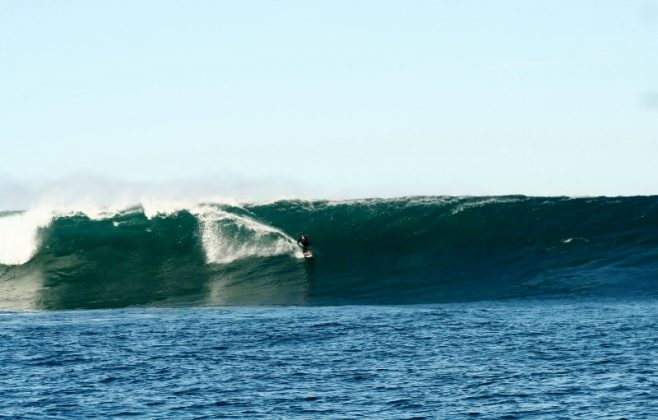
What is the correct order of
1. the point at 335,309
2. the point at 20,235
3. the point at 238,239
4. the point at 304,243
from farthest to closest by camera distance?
the point at 20,235 → the point at 238,239 → the point at 304,243 → the point at 335,309

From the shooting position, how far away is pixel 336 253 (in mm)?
39000

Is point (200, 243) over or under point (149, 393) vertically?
over

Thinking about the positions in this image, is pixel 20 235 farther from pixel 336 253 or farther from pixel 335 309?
pixel 335 309

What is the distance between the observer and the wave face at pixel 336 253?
107ft

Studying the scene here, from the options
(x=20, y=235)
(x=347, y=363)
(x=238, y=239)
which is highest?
(x=20, y=235)

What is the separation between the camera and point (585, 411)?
15.6m

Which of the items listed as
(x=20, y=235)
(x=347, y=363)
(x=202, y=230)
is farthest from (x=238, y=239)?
(x=347, y=363)

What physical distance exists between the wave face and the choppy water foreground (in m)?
4.37

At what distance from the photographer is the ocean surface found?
56.7 feet

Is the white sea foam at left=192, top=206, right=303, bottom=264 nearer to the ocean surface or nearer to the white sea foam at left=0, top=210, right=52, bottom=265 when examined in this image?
the ocean surface

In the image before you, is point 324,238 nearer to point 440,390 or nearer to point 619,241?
point 619,241

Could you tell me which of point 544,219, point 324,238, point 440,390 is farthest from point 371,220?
point 440,390

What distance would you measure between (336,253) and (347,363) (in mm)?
18941

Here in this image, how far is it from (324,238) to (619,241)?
11.7 metres
